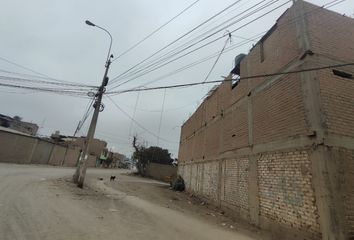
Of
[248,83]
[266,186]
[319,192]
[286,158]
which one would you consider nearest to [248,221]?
[266,186]

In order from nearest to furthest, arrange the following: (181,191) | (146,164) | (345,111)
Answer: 1. (345,111)
2. (181,191)
3. (146,164)

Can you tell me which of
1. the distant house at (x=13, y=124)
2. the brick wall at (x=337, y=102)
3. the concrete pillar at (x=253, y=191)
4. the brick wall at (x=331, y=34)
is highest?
the distant house at (x=13, y=124)

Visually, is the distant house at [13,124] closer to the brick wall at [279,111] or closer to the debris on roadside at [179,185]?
the debris on roadside at [179,185]

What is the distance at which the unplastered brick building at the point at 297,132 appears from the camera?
19.0 ft

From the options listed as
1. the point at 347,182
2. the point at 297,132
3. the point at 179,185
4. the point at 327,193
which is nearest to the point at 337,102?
the point at 297,132

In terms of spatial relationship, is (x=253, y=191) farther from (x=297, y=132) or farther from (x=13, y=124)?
(x=13, y=124)

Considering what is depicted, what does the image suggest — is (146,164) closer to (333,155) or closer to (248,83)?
(248,83)

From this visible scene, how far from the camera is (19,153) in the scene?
28.5 metres

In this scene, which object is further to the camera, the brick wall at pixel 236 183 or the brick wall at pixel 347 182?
the brick wall at pixel 236 183

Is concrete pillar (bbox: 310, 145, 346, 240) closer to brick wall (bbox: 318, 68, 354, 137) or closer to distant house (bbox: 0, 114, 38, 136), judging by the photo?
brick wall (bbox: 318, 68, 354, 137)

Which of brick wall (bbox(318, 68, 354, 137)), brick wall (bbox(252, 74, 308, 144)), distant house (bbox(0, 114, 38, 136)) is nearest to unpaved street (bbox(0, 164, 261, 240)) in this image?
brick wall (bbox(252, 74, 308, 144))

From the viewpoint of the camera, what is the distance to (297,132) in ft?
22.3

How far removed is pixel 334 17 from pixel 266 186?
20.3 feet

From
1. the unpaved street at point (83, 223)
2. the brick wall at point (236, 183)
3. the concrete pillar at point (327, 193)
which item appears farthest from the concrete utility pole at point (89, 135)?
the concrete pillar at point (327, 193)
